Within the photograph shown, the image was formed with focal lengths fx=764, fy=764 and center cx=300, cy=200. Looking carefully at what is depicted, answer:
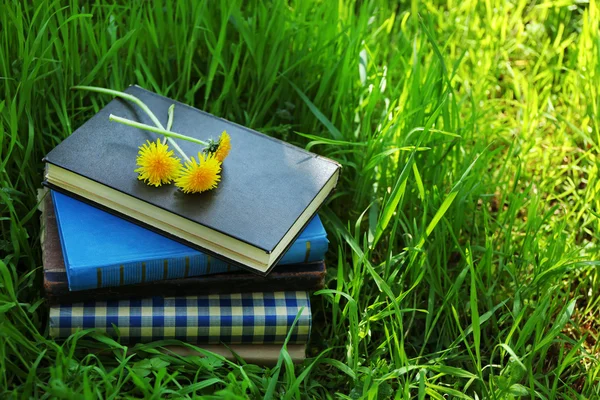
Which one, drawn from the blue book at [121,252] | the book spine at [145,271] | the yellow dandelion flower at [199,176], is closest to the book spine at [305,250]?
the blue book at [121,252]

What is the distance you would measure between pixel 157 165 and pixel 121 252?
0.61 ft

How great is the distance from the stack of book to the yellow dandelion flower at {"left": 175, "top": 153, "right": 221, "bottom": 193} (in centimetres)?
3

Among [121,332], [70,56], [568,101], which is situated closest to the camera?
[121,332]

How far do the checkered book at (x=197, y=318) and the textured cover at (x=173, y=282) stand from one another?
18 millimetres

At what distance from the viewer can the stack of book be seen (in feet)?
4.95

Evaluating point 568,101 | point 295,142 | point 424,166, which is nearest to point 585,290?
point 424,166

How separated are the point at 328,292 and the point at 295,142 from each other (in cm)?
55

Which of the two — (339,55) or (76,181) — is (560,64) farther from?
(76,181)

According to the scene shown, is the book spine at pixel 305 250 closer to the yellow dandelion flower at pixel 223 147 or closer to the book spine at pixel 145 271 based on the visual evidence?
the book spine at pixel 145 271

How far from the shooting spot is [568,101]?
2.27 m

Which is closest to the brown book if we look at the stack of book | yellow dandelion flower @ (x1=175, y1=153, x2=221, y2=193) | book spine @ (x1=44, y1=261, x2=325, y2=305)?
the stack of book

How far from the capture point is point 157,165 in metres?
1.54

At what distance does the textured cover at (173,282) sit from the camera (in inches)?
59.5

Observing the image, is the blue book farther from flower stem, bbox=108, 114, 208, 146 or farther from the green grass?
flower stem, bbox=108, 114, 208, 146
